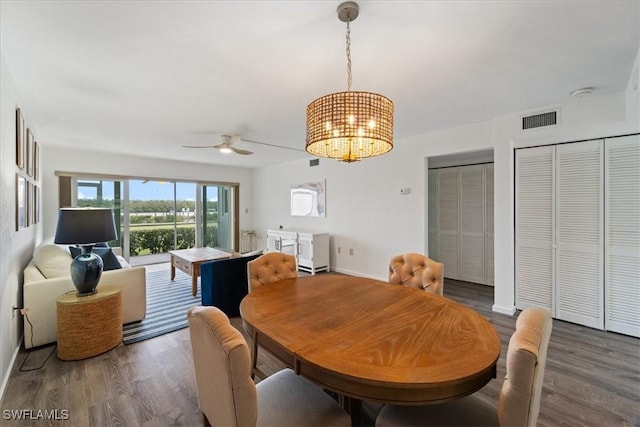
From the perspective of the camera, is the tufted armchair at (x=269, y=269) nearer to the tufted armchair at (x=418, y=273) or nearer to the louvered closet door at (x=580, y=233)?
the tufted armchair at (x=418, y=273)

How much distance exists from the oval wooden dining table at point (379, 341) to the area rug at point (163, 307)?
176 cm

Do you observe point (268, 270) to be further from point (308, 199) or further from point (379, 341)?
point (308, 199)

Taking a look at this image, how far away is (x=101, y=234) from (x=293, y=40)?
2319mm

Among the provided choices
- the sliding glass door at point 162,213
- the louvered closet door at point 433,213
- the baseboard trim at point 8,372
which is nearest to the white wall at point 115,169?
the sliding glass door at point 162,213

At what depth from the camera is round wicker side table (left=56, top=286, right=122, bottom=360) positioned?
7.64ft

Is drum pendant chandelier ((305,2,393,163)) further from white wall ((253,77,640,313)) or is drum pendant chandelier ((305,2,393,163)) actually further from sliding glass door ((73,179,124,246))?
sliding glass door ((73,179,124,246))

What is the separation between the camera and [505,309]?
10.9 feet

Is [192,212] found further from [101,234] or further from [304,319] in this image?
[304,319]

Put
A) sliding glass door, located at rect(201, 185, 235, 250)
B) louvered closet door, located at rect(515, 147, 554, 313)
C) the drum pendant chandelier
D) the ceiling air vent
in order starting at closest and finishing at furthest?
the drum pendant chandelier → the ceiling air vent → louvered closet door, located at rect(515, 147, 554, 313) → sliding glass door, located at rect(201, 185, 235, 250)

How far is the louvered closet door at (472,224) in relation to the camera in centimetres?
454

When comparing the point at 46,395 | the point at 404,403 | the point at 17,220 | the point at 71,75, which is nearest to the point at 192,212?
the point at 17,220

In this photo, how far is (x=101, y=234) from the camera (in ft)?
8.11

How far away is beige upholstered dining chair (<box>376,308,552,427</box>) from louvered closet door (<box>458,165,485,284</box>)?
381 centimetres

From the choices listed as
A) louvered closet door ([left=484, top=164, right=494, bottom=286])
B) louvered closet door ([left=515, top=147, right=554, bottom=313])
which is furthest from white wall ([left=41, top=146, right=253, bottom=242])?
louvered closet door ([left=515, top=147, right=554, bottom=313])
